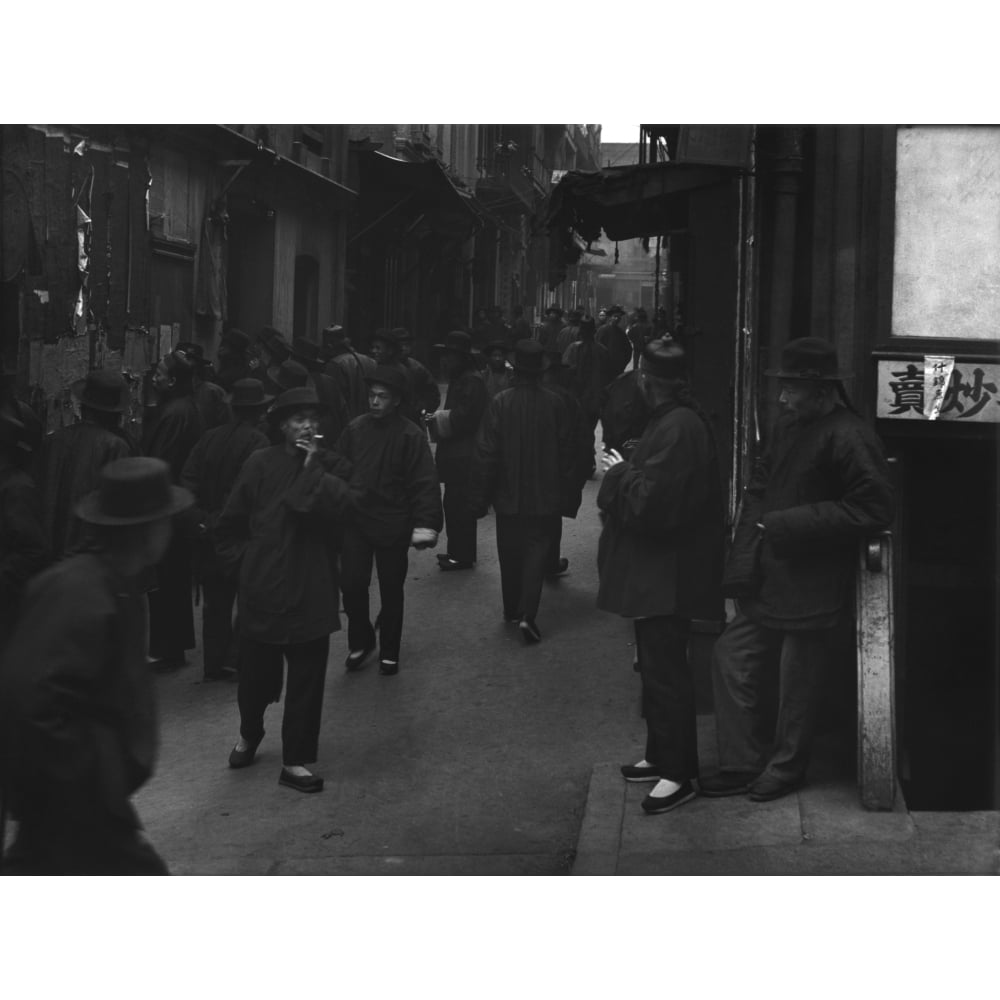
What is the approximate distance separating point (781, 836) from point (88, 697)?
2670 millimetres

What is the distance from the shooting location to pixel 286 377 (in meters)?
5.22

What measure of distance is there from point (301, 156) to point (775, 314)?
2.04 m

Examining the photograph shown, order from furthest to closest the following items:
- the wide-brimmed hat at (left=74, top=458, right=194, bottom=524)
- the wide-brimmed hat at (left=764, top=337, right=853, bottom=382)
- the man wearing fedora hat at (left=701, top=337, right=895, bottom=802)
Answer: the wide-brimmed hat at (left=764, top=337, right=853, bottom=382) < the man wearing fedora hat at (left=701, top=337, right=895, bottom=802) < the wide-brimmed hat at (left=74, top=458, right=194, bottom=524)

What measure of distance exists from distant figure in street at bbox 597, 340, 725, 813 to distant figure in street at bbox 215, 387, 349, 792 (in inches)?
42.6

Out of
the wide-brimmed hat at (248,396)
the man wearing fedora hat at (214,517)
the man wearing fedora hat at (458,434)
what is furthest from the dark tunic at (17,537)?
the man wearing fedora hat at (458,434)

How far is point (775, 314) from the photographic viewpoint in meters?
5.51

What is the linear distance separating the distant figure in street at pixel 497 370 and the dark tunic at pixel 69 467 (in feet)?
5.25

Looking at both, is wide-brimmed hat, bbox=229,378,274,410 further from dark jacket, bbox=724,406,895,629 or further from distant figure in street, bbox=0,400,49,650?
dark jacket, bbox=724,406,895,629

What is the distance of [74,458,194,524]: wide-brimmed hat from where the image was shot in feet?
12.5

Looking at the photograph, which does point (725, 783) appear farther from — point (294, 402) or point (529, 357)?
point (294, 402)

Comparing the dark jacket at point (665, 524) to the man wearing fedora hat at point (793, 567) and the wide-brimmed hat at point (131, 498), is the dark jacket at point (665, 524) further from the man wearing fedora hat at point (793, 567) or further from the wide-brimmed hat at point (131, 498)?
the wide-brimmed hat at point (131, 498)

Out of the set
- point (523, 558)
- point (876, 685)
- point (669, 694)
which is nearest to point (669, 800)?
point (669, 694)

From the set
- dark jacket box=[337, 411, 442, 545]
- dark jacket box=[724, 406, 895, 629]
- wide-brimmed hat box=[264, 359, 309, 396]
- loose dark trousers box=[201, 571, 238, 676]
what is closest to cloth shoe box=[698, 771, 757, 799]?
dark jacket box=[724, 406, 895, 629]
